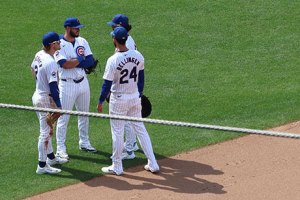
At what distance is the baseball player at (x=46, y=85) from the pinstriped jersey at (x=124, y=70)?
2.06 feet

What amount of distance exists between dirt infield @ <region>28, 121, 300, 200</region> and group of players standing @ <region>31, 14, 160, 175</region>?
28 cm

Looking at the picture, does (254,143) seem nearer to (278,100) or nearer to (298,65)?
(278,100)


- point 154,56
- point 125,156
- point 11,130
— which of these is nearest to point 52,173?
point 125,156

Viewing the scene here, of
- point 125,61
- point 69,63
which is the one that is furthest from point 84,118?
point 125,61

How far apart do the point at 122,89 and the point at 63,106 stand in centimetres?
102

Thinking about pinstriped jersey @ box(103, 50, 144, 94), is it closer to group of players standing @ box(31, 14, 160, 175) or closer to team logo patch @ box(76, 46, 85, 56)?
group of players standing @ box(31, 14, 160, 175)

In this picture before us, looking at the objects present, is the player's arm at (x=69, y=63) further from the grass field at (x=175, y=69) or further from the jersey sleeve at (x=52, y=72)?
the grass field at (x=175, y=69)

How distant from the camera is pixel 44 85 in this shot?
865 centimetres

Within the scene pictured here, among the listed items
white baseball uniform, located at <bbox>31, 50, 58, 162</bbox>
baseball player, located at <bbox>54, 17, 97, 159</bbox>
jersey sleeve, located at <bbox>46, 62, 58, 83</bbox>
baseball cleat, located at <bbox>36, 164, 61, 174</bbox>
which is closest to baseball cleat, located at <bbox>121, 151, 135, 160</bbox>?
baseball player, located at <bbox>54, 17, 97, 159</bbox>

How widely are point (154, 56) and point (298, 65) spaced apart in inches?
102

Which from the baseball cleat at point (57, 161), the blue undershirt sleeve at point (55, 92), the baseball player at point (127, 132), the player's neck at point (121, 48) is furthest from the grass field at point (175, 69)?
the player's neck at point (121, 48)

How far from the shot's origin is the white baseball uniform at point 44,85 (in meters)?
8.49

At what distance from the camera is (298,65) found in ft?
41.8

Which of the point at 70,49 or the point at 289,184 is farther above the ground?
the point at 70,49
